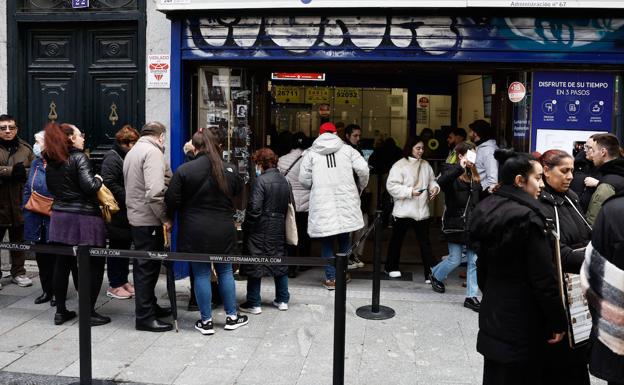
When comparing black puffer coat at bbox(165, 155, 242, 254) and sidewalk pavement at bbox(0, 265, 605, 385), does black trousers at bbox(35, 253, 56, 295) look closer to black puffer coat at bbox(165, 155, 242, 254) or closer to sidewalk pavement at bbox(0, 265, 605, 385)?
sidewalk pavement at bbox(0, 265, 605, 385)

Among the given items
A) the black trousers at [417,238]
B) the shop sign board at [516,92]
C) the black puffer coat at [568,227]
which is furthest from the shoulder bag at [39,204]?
the shop sign board at [516,92]

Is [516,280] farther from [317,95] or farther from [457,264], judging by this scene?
[317,95]

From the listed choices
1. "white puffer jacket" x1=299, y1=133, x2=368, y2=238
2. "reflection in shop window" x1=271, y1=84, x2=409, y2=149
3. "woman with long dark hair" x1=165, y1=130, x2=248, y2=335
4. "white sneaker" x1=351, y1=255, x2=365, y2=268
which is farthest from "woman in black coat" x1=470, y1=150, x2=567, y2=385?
"reflection in shop window" x1=271, y1=84, x2=409, y2=149

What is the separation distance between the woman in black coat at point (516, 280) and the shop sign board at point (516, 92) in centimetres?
428

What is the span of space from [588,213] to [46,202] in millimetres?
5305

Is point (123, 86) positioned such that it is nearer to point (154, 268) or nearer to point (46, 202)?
point (46, 202)

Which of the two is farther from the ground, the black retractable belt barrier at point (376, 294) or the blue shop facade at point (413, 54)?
the blue shop facade at point (413, 54)

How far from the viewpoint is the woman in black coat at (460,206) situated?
267 inches

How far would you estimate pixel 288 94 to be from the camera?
1022cm

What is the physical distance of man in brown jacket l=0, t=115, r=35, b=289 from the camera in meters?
7.12

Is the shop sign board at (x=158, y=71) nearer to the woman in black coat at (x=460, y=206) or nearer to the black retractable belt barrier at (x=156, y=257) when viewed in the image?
the black retractable belt barrier at (x=156, y=257)

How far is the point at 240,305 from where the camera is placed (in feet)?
22.0

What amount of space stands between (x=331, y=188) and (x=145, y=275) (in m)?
2.33

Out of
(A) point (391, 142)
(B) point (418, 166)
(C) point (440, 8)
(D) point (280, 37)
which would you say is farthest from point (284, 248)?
(A) point (391, 142)
